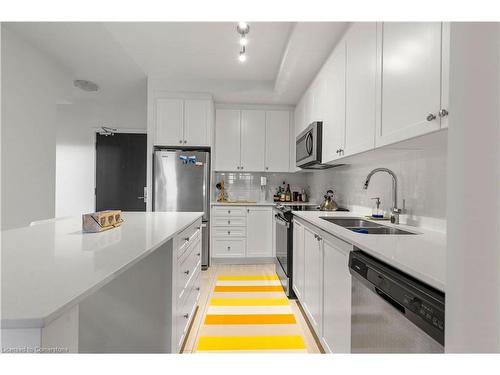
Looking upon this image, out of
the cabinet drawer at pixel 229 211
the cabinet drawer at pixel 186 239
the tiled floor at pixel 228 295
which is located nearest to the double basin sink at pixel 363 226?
the tiled floor at pixel 228 295

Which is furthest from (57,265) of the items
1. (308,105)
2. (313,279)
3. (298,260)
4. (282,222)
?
(308,105)

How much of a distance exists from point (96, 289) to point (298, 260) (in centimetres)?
199

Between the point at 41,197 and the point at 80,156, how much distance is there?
A: 1935 mm

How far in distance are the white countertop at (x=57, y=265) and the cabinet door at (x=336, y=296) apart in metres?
0.88

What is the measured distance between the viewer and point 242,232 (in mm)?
3789

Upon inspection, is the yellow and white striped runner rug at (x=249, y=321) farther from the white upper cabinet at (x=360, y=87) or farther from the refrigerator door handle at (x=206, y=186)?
the white upper cabinet at (x=360, y=87)

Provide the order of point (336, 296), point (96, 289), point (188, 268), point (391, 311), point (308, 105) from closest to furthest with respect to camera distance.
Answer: point (96, 289) → point (391, 311) → point (336, 296) → point (188, 268) → point (308, 105)

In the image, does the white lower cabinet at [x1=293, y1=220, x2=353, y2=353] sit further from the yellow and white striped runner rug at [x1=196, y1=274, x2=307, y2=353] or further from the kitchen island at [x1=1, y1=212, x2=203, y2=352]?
the kitchen island at [x1=1, y1=212, x2=203, y2=352]

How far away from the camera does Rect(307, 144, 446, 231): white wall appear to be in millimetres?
1524

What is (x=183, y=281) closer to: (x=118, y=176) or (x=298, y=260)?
(x=298, y=260)

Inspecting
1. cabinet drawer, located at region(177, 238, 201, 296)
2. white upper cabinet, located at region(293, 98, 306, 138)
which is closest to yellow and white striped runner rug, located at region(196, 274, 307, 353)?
cabinet drawer, located at region(177, 238, 201, 296)

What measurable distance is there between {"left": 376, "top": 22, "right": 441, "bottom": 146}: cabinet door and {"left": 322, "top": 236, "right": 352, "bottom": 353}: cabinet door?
65 cm

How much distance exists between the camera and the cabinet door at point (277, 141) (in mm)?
4094

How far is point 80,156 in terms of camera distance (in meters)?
4.76
